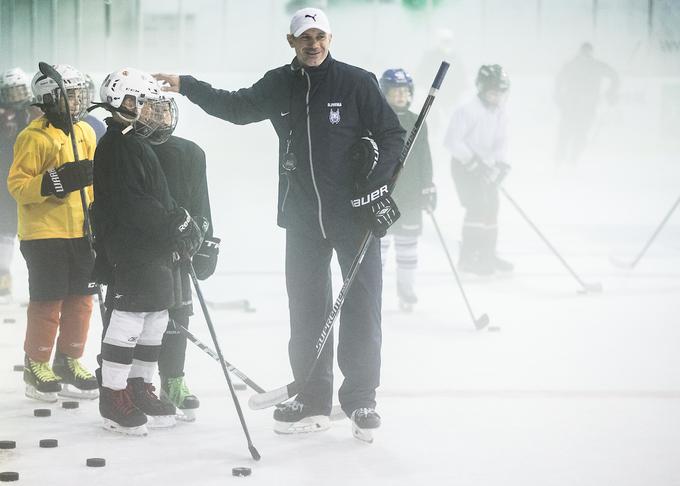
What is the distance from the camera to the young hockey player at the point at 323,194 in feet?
11.9

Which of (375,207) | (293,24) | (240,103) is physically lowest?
(375,207)

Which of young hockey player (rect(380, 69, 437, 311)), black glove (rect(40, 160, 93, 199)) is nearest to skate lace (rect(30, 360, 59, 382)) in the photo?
black glove (rect(40, 160, 93, 199))

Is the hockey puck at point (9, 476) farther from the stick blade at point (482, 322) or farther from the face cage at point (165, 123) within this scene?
the stick blade at point (482, 322)

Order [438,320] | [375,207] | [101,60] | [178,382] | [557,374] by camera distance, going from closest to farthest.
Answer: [375,207] < [178,382] < [557,374] < [438,320] < [101,60]

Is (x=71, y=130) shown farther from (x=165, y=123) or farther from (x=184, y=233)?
(x=184, y=233)

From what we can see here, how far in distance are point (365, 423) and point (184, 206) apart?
79 cm

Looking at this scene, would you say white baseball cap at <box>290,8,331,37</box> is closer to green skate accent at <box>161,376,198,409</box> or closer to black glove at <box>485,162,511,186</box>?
green skate accent at <box>161,376,198,409</box>

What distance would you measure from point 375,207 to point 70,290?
→ 3.47 ft

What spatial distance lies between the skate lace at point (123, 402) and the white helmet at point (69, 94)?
34.4 inches

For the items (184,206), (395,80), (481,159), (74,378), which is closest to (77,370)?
(74,378)

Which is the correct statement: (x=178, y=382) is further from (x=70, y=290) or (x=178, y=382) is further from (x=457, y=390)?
(x=457, y=390)

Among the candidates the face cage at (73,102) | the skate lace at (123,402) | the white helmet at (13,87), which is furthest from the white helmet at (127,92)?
the white helmet at (13,87)

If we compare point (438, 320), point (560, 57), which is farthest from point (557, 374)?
point (560, 57)

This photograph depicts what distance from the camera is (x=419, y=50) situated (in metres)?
16.2
